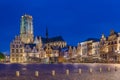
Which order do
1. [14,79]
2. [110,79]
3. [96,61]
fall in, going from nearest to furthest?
[110,79]
[14,79]
[96,61]

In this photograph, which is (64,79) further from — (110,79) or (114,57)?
(114,57)

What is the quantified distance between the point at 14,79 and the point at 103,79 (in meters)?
16.3

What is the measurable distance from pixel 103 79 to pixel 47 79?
10378 mm

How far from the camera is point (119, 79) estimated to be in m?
59.2

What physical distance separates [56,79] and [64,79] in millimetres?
1451

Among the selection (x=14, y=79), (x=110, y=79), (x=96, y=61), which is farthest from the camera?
(x=96, y=61)

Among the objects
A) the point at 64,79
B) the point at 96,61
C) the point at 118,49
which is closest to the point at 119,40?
the point at 118,49

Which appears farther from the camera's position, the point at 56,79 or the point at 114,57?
the point at 114,57

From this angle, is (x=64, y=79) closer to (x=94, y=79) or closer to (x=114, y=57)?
(x=94, y=79)

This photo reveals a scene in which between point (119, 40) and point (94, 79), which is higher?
point (119, 40)

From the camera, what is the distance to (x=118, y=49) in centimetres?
19612

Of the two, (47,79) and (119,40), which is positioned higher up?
(119,40)

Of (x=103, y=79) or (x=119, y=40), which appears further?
(x=119, y=40)

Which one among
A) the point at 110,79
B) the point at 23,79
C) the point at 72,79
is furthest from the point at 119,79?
the point at 23,79
